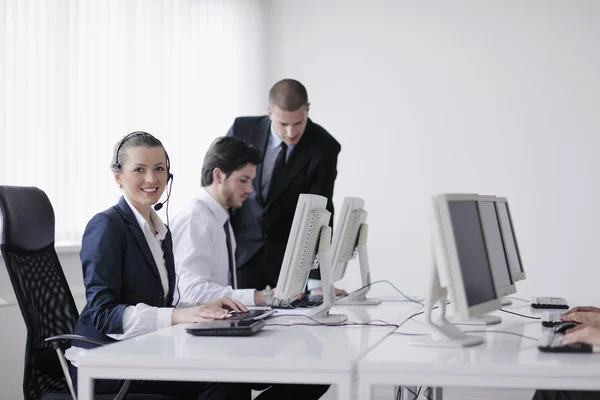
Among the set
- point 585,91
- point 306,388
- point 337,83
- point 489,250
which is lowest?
point 306,388

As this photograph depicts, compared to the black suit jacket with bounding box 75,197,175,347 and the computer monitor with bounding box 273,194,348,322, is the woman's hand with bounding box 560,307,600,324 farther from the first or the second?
the black suit jacket with bounding box 75,197,175,347

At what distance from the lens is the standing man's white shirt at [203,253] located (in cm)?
290

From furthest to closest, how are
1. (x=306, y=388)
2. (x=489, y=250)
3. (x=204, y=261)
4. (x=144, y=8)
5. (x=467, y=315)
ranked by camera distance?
(x=144, y=8)
(x=204, y=261)
(x=306, y=388)
(x=489, y=250)
(x=467, y=315)

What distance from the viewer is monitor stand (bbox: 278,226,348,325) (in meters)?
2.48

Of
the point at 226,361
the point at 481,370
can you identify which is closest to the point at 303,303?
the point at 226,361

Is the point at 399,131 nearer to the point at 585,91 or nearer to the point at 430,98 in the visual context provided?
the point at 430,98

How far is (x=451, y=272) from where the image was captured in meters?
1.89

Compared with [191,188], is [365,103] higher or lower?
higher

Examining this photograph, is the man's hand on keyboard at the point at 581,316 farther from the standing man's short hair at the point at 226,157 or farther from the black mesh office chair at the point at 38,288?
the standing man's short hair at the point at 226,157

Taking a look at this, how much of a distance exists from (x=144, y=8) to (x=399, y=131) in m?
1.99

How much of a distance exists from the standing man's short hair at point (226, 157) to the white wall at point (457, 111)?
2.47m

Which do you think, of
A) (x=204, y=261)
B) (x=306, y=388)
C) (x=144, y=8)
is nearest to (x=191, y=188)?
(x=144, y=8)

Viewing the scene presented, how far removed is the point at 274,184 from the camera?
398cm

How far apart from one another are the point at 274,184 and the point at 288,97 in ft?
1.59
